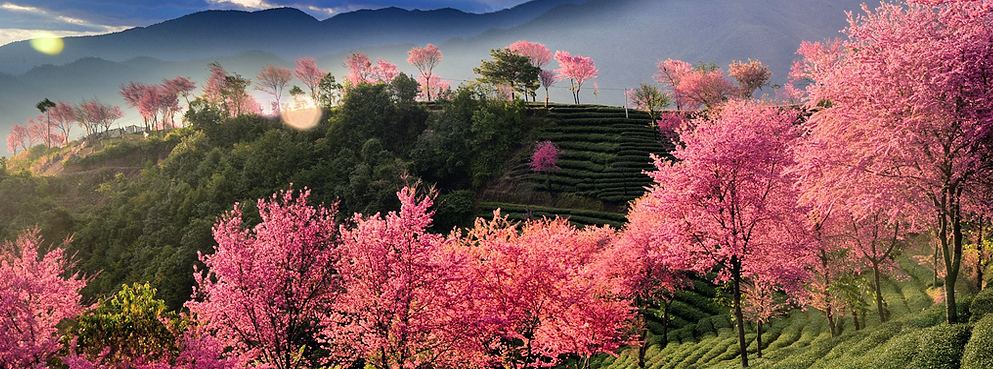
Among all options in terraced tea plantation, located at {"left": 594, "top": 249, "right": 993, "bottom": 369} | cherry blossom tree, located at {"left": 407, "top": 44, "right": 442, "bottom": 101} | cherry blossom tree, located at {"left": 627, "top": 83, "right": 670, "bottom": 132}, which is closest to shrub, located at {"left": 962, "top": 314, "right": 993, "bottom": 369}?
terraced tea plantation, located at {"left": 594, "top": 249, "right": 993, "bottom": 369}

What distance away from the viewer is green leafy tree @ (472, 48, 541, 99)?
8496 cm

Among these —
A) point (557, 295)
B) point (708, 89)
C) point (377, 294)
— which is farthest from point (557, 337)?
point (708, 89)

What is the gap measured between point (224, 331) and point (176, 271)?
50741mm

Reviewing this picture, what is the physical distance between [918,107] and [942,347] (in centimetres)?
640

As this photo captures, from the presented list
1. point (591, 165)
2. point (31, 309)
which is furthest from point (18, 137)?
point (31, 309)

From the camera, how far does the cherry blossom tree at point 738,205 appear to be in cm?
1967

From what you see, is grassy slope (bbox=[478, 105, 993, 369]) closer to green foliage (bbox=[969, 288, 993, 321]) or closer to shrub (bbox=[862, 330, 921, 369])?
shrub (bbox=[862, 330, 921, 369])

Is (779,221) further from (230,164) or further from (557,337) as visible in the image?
(230,164)

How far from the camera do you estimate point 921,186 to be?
46.9 feet

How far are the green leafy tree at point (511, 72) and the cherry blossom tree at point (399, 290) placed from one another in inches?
2704

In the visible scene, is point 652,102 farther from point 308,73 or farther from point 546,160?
point 308,73

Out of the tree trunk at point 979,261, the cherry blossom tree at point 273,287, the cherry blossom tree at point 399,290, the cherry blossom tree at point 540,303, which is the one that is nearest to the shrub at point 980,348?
the tree trunk at point 979,261

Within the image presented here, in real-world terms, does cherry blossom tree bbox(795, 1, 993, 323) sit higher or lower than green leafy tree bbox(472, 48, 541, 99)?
lower

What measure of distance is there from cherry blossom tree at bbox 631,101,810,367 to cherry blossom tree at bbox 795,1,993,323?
4.09m
